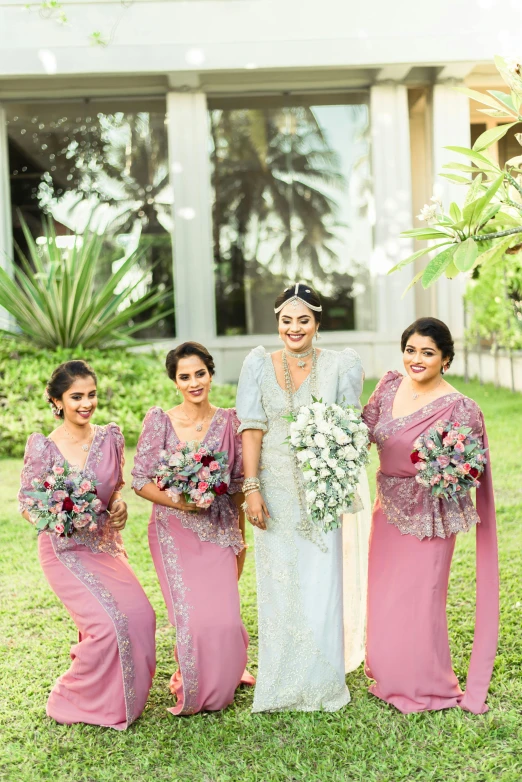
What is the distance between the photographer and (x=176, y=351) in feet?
13.9

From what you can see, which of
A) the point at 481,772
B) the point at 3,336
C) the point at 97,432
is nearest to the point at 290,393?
the point at 97,432

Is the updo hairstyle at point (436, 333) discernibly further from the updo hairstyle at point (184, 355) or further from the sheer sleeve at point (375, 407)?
the updo hairstyle at point (184, 355)

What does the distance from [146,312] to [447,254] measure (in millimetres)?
10458

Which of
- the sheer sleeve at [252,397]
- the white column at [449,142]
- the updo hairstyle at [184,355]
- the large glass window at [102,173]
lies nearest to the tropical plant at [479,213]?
the sheer sleeve at [252,397]

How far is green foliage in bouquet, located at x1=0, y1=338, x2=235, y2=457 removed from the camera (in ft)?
31.0

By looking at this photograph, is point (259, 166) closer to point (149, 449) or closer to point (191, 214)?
point (191, 214)

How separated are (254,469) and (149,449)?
565mm

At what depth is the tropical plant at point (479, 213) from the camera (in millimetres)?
2941

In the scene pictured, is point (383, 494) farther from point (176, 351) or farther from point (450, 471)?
point (176, 351)

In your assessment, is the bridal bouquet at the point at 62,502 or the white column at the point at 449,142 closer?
the bridal bouquet at the point at 62,502

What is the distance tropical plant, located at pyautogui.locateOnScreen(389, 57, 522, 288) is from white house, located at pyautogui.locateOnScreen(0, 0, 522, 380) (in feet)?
30.4

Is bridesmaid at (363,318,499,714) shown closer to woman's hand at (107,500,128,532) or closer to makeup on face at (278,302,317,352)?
makeup on face at (278,302,317,352)

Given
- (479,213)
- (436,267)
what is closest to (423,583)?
(436,267)

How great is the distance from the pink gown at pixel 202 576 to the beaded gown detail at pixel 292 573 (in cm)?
16
